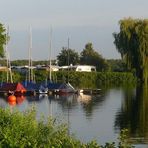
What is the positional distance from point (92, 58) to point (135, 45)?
1785 inches

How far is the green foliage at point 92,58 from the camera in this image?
12100 centimetres

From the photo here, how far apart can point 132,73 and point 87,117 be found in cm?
5218

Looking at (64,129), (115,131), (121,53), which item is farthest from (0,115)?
(121,53)

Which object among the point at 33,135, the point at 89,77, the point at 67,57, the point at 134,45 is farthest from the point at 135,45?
the point at 33,135

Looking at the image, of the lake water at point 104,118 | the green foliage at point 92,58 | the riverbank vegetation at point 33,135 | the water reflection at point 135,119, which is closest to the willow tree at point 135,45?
the lake water at point 104,118

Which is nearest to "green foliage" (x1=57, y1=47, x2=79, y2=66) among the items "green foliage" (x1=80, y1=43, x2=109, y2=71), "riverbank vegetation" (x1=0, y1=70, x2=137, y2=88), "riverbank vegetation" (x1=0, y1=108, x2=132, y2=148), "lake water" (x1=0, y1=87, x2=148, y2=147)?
"green foliage" (x1=80, y1=43, x2=109, y2=71)

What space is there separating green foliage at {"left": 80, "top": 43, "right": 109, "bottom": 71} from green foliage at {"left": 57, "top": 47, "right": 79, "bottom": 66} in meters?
1.86

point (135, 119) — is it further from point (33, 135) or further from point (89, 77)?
point (89, 77)

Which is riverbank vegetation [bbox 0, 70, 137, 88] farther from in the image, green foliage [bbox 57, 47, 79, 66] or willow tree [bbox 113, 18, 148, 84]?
green foliage [bbox 57, 47, 79, 66]

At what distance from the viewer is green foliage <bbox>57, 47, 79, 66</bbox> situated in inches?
4924

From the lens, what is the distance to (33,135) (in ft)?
39.8

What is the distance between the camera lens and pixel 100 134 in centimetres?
2852

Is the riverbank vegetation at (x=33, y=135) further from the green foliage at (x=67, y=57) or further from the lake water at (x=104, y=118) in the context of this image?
the green foliage at (x=67, y=57)

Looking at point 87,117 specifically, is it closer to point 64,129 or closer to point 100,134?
point 100,134
